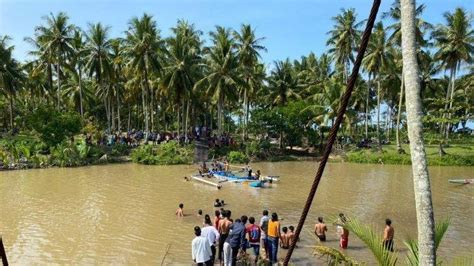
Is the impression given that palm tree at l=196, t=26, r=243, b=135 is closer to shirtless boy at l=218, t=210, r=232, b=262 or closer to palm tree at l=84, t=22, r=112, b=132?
palm tree at l=84, t=22, r=112, b=132

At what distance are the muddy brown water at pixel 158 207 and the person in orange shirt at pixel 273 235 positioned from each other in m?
1.21

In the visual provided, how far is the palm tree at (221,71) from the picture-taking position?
41.5 meters

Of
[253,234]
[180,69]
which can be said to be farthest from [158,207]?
[180,69]

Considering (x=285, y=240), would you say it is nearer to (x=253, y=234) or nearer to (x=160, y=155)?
(x=253, y=234)

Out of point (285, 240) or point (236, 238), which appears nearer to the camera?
point (236, 238)

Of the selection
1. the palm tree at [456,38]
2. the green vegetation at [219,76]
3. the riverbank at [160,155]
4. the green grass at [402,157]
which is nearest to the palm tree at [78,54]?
the green vegetation at [219,76]

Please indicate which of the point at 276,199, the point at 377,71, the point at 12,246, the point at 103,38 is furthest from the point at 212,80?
the point at 12,246

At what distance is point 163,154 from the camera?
123 feet

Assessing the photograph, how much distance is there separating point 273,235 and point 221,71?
1226 inches

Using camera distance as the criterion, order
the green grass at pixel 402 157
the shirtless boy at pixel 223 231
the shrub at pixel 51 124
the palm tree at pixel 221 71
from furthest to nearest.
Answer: the palm tree at pixel 221 71
the green grass at pixel 402 157
the shrub at pixel 51 124
the shirtless boy at pixel 223 231

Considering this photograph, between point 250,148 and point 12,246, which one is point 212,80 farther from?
point 12,246

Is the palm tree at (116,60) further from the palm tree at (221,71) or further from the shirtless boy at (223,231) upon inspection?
the shirtless boy at (223,231)

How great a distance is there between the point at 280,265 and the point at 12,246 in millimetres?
9322

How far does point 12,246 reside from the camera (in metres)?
14.9
